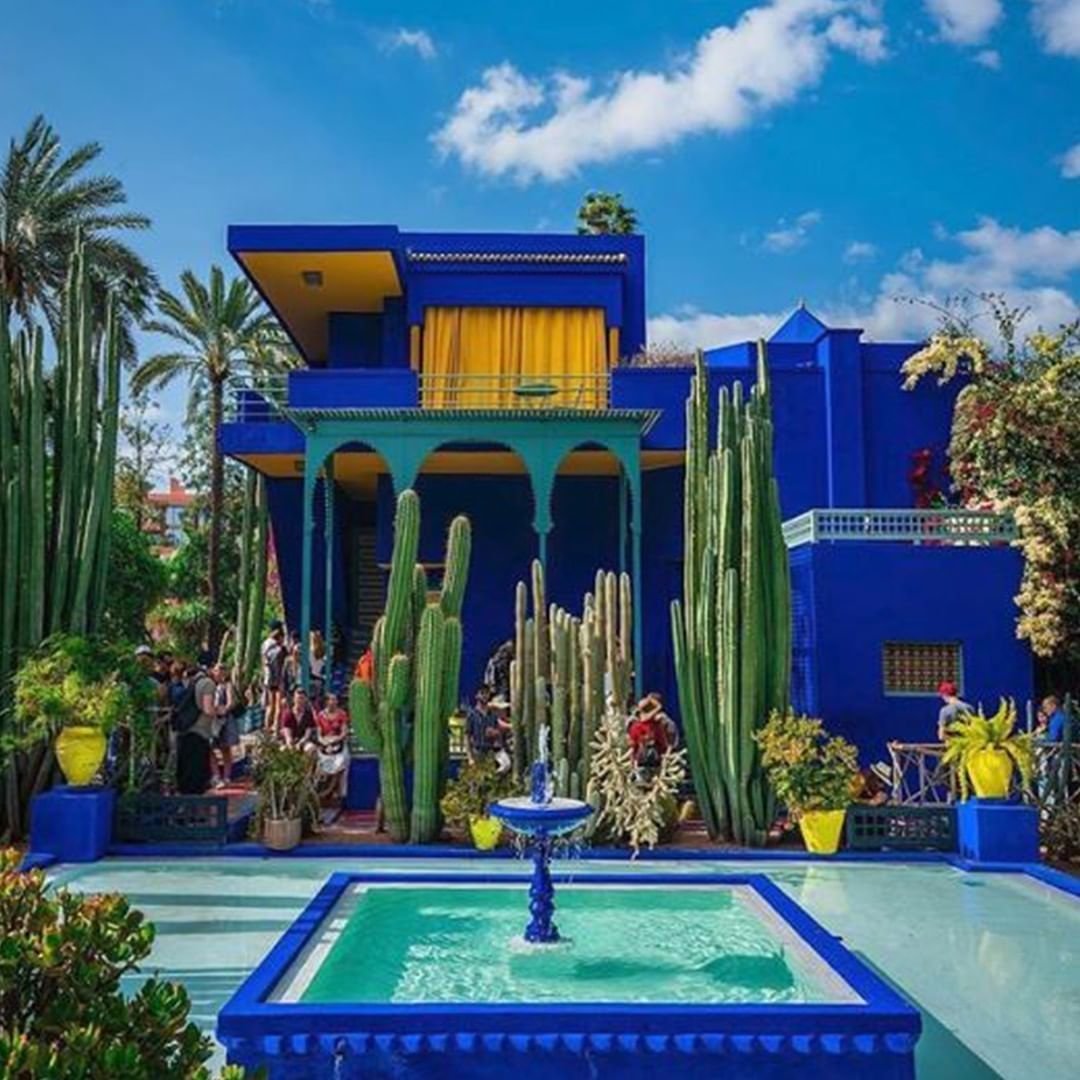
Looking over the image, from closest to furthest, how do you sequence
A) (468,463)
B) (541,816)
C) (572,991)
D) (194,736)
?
(572,991) < (541,816) < (194,736) < (468,463)

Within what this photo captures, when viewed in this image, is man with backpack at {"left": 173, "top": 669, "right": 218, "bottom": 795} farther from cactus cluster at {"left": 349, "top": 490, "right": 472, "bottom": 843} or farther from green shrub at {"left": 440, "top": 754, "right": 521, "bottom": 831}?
green shrub at {"left": 440, "top": 754, "right": 521, "bottom": 831}

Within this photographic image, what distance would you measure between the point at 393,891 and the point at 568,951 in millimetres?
1632

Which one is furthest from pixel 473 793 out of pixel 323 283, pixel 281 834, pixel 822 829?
pixel 323 283

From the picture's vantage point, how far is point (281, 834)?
10.4m

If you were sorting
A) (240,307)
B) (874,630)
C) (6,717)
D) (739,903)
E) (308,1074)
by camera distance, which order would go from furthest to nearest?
(240,307), (874,630), (6,717), (739,903), (308,1074)

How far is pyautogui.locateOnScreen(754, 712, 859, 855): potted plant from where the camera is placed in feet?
33.5

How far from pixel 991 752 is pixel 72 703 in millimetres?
8241

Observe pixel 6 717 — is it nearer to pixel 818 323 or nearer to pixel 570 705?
pixel 570 705

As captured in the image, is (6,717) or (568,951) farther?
(6,717)

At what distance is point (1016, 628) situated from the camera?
12.6 m

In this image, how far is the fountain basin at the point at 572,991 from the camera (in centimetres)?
467

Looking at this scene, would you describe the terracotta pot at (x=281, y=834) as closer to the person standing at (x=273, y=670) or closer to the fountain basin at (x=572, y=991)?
the fountain basin at (x=572, y=991)

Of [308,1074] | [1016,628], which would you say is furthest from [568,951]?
[1016,628]

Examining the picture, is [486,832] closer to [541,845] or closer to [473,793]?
[473,793]
